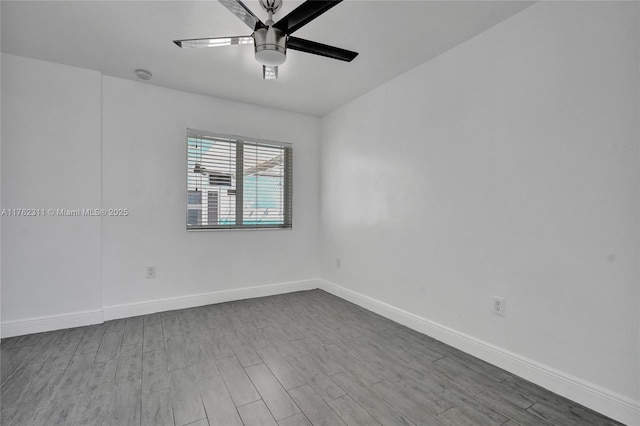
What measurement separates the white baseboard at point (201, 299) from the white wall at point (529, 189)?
1.44 metres

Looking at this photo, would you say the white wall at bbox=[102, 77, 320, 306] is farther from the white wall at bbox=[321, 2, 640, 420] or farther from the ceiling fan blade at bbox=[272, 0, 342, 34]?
the ceiling fan blade at bbox=[272, 0, 342, 34]

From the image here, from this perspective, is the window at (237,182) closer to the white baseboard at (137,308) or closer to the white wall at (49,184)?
the white baseboard at (137,308)

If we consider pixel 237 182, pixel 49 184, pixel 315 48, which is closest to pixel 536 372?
pixel 315 48

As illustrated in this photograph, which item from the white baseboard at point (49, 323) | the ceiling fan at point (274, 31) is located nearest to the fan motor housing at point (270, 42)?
the ceiling fan at point (274, 31)

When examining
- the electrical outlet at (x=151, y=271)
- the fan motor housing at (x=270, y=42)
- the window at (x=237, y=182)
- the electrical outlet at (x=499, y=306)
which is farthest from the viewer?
the window at (x=237, y=182)

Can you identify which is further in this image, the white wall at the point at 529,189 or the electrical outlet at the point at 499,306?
the electrical outlet at the point at 499,306

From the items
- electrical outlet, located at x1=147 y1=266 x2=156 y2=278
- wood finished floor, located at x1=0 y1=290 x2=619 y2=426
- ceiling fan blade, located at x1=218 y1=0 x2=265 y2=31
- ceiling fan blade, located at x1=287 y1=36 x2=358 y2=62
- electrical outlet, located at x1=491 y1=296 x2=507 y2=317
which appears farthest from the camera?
electrical outlet, located at x1=147 y1=266 x2=156 y2=278

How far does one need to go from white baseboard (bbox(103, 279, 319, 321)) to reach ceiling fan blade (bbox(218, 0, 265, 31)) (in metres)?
2.90

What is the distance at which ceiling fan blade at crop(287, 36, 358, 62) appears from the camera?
6.13 ft

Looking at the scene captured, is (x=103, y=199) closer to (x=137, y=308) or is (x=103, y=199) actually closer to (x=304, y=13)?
(x=137, y=308)

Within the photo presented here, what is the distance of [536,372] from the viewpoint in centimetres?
193

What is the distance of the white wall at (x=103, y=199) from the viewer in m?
2.70

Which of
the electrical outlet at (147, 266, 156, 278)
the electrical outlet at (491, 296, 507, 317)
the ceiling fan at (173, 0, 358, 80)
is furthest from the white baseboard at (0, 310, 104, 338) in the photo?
the electrical outlet at (491, 296, 507, 317)

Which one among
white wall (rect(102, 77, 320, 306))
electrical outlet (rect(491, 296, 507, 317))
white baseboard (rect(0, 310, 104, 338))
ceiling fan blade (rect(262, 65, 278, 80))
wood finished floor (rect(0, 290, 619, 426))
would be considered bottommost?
wood finished floor (rect(0, 290, 619, 426))
